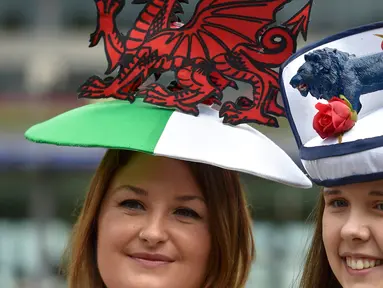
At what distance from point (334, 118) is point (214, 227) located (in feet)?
2.57

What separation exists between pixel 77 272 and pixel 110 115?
2.05 ft

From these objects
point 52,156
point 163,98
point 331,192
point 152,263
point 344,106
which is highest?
point 52,156

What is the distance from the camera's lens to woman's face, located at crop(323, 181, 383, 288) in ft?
9.93

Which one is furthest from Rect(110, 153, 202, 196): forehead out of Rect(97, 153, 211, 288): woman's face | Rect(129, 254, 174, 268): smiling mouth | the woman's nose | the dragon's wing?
the dragon's wing

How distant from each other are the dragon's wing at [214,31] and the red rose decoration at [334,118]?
0.58 m

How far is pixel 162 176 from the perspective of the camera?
363 cm

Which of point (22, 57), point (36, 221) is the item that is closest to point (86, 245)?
point (36, 221)

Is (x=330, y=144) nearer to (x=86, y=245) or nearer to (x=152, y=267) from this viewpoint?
(x=152, y=267)

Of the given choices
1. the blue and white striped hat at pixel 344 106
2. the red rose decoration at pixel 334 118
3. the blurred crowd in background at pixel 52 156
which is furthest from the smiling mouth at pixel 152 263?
the blurred crowd in background at pixel 52 156

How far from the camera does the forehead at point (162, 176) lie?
3.63 metres

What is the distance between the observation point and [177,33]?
3.67m

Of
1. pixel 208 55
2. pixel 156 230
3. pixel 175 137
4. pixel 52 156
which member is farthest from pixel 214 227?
pixel 52 156

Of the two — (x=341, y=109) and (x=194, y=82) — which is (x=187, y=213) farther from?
(x=341, y=109)

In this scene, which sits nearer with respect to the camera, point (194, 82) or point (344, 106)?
point (344, 106)
